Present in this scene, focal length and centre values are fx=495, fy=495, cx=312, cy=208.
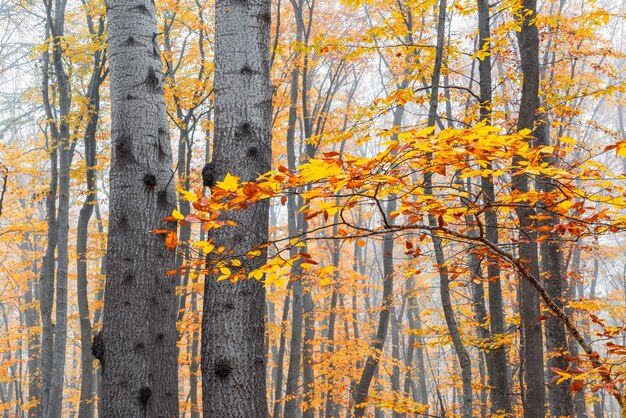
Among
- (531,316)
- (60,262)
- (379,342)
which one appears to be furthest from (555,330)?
(60,262)

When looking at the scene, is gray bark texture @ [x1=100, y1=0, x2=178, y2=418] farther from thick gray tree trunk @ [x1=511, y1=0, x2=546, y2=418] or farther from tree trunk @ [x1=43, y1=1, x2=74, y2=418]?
tree trunk @ [x1=43, y1=1, x2=74, y2=418]

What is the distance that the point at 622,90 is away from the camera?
6.57 m

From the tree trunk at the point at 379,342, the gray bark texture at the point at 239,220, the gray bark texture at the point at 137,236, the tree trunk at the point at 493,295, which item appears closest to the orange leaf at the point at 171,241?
the gray bark texture at the point at 239,220

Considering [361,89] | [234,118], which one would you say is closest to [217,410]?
[234,118]

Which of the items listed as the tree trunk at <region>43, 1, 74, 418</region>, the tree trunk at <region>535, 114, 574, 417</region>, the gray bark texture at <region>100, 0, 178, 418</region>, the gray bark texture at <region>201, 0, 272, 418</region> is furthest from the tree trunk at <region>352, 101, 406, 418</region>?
the gray bark texture at <region>201, 0, 272, 418</region>

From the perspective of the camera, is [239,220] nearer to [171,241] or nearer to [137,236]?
[171,241]

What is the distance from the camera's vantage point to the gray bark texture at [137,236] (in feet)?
10.5

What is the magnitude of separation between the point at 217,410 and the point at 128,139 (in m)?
1.98

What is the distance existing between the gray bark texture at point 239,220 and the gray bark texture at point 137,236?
970 mm

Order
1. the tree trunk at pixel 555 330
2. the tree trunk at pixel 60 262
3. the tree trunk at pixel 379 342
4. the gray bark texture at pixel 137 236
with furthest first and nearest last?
the tree trunk at pixel 379 342
the tree trunk at pixel 60 262
the tree trunk at pixel 555 330
the gray bark texture at pixel 137 236

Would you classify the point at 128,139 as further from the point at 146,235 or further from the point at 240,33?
the point at 240,33

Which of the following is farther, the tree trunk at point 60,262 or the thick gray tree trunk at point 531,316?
the tree trunk at point 60,262

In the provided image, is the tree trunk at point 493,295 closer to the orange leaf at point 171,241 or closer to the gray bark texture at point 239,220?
the gray bark texture at point 239,220

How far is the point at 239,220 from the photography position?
2518 millimetres
